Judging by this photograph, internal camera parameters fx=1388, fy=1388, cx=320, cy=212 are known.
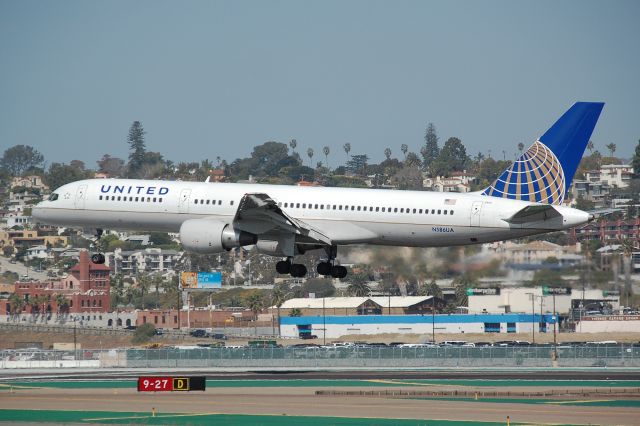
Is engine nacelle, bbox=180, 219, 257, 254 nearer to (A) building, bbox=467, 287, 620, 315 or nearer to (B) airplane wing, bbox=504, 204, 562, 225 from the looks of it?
(B) airplane wing, bbox=504, 204, 562, 225

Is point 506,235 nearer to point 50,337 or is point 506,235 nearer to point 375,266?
point 375,266

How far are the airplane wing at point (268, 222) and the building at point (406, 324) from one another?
175 ft

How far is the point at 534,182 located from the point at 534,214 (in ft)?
12.2

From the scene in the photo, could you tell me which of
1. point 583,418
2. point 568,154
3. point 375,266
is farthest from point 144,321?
point 583,418

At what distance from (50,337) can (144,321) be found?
12.9 m

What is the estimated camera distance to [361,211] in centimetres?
7662

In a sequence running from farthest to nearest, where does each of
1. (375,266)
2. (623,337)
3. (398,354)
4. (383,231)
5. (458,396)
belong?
(623,337) → (398,354) → (375,266) → (383,231) → (458,396)

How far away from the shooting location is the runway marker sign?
7369 centimetres

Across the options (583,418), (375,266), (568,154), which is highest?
(568,154)

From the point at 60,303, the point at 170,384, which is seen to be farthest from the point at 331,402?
the point at 60,303

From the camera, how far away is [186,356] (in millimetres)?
94312

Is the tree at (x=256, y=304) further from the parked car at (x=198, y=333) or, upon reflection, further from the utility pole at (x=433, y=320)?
the utility pole at (x=433, y=320)

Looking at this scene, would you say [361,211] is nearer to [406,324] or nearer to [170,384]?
[170,384]

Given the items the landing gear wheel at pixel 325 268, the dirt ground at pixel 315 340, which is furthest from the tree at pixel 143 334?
the landing gear wheel at pixel 325 268
